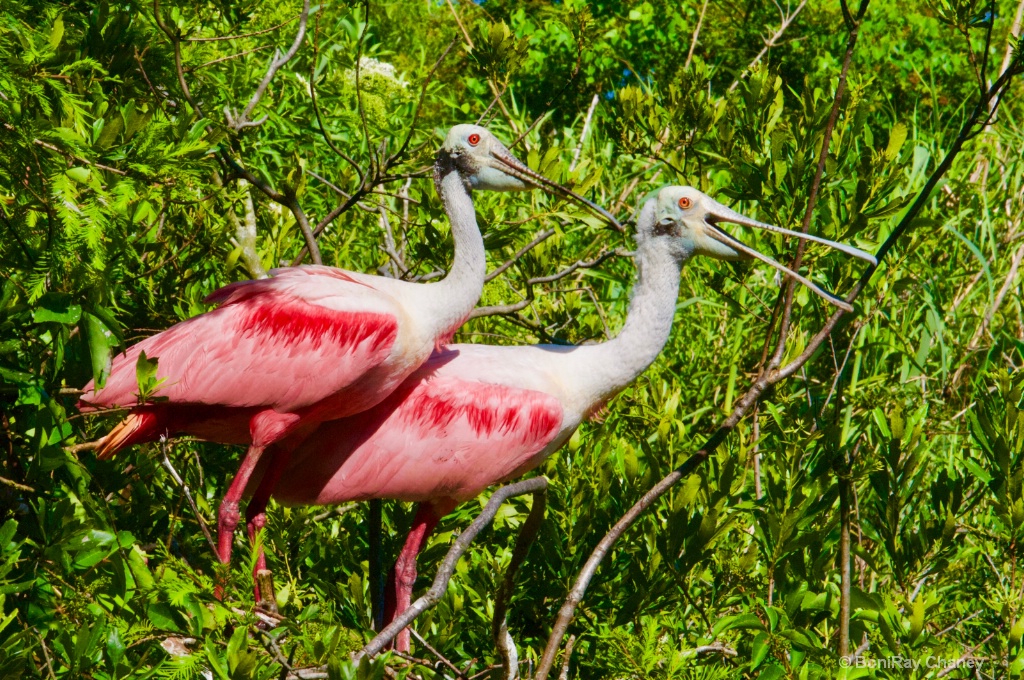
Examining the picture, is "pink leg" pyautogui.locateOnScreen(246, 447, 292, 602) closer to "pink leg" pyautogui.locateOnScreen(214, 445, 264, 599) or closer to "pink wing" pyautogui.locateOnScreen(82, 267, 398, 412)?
"pink leg" pyautogui.locateOnScreen(214, 445, 264, 599)

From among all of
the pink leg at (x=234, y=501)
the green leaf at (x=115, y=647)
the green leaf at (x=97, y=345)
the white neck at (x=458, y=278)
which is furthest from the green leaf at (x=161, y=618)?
the white neck at (x=458, y=278)

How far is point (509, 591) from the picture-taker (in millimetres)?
3629

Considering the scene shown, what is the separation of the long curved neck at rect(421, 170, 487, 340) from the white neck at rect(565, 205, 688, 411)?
50 cm

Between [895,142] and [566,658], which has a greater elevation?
[895,142]

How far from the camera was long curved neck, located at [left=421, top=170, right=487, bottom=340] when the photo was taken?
13.7ft

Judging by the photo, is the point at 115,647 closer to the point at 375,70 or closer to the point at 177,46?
the point at 177,46

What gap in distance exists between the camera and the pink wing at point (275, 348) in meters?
3.99

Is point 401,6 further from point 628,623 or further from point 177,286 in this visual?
point 628,623

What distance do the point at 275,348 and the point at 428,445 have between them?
67 cm

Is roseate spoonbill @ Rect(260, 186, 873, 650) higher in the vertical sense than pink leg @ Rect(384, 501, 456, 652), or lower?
higher

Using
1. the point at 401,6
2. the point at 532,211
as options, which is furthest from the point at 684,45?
the point at 532,211

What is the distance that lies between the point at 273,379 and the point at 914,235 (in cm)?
280

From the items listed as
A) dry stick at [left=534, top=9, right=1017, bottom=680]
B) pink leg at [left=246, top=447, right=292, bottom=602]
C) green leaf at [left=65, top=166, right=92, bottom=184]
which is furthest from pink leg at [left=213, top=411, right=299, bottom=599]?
green leaf at [left=65, top=166, right=92, bottom=184]

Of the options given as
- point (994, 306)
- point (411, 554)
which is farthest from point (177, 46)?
point (994, 306)
